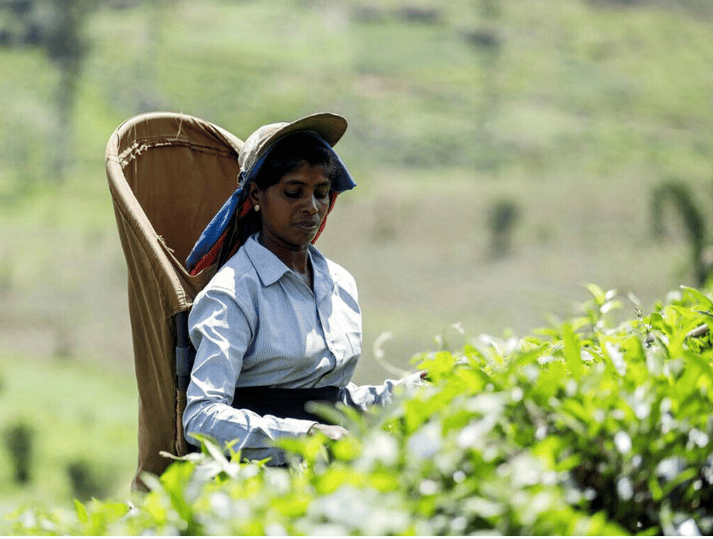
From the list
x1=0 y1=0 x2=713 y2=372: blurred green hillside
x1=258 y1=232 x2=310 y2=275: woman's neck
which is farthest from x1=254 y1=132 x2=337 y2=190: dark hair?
x1=0 y1=0 x2=713 y2=372: blurred green hillside

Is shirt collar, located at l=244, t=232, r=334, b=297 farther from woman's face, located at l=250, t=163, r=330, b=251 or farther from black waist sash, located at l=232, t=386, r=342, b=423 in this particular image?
black waist sash, located at l=232, t=386, r=342, b=423

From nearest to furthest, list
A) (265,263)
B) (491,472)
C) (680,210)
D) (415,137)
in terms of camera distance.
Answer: (491,472)
(265,263)
(680,210)
(415,137)

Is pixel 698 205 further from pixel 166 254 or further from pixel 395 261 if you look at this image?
pixel 166 254

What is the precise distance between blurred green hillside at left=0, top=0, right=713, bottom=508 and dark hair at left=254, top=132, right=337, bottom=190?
551 inches

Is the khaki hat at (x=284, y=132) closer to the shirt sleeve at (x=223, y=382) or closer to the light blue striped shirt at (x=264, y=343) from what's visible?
the light blue striped shirt at (x=264, y=343)

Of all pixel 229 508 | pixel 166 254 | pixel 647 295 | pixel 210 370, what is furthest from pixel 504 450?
pixel 647 295

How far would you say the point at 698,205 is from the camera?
1917 cm

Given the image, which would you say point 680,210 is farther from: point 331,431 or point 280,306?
point 331,431

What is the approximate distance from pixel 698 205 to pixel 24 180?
556 inches

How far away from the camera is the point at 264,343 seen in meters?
2.36

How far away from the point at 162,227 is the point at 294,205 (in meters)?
0.68

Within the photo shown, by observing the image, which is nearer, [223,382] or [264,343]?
[223,382]

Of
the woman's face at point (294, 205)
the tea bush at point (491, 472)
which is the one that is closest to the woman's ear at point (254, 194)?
the woman's face at point (294, 205)

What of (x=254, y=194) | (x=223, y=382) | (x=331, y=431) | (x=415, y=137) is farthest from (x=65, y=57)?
(x=331, y=431)
